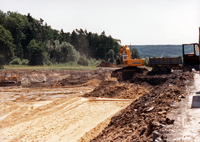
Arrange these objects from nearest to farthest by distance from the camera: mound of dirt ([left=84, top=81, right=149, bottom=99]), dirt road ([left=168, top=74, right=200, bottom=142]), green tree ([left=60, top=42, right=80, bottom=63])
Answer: dirt road ([left=168, top=74, right=200, bottom=142])
mound of dirt ([left=84, top=81, right=149, bottom=99])
green tree ([left=60, top=42, right=80, bottom=63])

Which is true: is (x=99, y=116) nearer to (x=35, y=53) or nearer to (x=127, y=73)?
(x=127, y=73)

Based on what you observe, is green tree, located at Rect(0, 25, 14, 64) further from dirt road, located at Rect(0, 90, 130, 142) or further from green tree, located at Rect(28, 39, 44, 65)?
Result: dirt road, located at Rect(0, 90, 130, 142)

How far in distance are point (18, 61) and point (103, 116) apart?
50.0 metres

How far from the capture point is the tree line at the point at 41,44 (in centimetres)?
5418

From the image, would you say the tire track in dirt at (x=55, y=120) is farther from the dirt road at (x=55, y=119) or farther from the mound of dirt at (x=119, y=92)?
the mound of dirt at (x=119, y=92)

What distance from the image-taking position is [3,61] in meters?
45.5

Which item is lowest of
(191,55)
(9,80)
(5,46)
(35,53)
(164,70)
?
(9,80)

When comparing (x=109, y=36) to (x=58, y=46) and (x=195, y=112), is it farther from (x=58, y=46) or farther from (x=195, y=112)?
(x=195, y=112)

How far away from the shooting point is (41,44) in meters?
62.6

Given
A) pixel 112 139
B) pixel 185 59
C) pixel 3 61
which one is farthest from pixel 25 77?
pixel 112 139

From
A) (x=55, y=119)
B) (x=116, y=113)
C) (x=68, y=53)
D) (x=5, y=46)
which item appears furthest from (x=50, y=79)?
(x=68, y=53)

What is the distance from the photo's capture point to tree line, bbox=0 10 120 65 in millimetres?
54181

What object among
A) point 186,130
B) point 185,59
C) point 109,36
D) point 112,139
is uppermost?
point 109,36

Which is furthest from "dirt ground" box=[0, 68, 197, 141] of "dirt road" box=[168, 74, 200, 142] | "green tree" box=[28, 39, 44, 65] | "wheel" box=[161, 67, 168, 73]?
"green tree" box=[28, 39, 44, 65]
